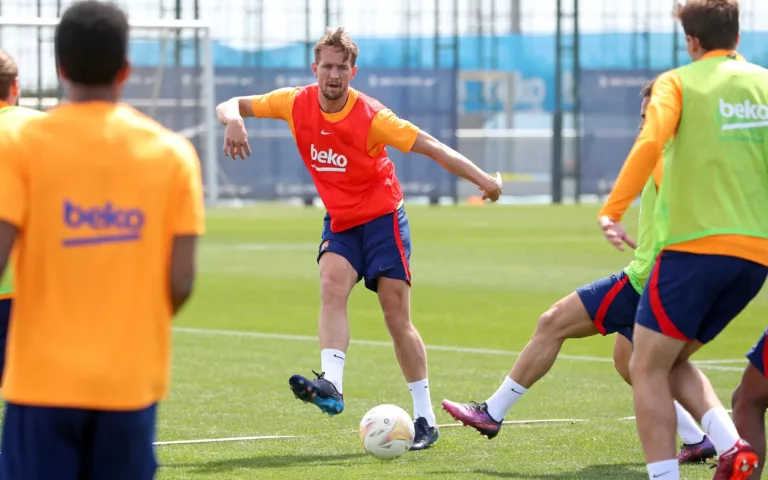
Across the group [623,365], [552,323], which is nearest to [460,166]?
[552,323]

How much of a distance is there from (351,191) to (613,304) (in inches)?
67.0

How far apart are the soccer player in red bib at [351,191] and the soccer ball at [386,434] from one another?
38 centimetres

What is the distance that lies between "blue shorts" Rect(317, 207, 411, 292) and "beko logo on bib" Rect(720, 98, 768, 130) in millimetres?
2862

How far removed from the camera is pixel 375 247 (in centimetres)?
801

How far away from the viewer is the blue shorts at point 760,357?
5.75 m

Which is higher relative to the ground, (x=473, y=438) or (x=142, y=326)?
(x=142, y=326)

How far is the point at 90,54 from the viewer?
12.2ft

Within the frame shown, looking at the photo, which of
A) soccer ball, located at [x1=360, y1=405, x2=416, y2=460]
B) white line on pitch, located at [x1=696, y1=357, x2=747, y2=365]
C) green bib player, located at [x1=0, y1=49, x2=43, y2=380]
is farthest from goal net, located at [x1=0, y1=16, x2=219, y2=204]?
green bib player, located at [x1=0, y1=49, x2=43, y2=380]

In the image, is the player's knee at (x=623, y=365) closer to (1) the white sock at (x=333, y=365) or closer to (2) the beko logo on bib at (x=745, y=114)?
(1) the white sock at (x=333, y=365)

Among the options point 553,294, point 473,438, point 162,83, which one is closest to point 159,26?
point 162,83

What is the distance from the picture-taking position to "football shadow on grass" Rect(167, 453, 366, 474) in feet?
22.8

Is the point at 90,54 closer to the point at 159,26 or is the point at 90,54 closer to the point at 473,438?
the point at 473,438

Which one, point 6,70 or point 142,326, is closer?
point 142,326

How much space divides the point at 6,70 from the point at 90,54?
231 cm
